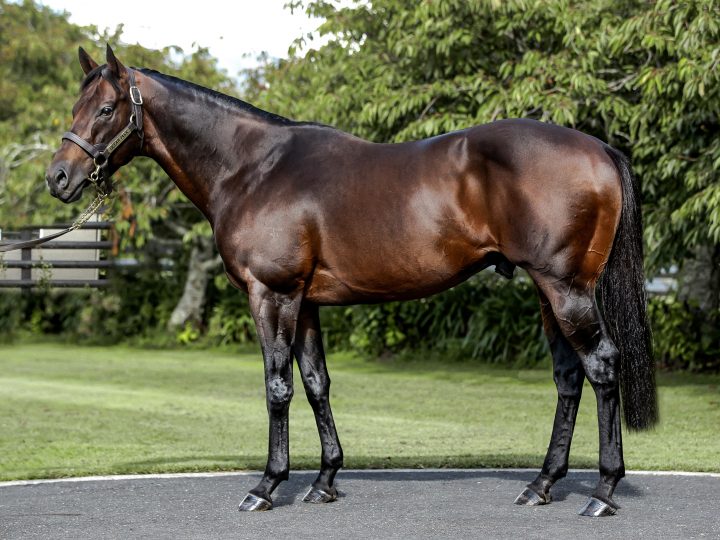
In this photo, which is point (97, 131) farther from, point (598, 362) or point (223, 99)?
point (598, 362)

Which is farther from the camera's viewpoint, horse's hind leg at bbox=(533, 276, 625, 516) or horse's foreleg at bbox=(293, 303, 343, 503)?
horse's foreleg at bbox=(293, 303, 343, 503)

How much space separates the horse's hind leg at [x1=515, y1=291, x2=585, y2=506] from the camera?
666 centimetres

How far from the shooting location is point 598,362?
6.30 metres

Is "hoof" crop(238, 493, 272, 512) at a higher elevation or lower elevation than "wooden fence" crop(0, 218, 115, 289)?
lower

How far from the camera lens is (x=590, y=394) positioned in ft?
48.1

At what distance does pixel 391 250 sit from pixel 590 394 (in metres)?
8.84

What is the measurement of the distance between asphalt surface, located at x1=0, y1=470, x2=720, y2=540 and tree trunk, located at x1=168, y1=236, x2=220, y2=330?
601 inches

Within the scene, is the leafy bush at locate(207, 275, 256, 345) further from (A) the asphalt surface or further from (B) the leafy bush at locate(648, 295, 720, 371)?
(A) the asphalt surface

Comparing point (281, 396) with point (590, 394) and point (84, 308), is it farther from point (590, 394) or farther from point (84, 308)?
point (84, 308)

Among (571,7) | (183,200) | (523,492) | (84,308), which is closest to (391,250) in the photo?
(523,492)

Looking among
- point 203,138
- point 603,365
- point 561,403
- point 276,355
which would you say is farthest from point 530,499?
point 203,138

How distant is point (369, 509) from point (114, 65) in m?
2.93

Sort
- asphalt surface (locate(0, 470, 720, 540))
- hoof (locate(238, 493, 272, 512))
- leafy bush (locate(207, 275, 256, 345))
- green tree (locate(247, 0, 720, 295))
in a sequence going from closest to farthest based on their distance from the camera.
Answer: asphalt surface (locate(0, 470, 720, 540)) < hoof (locate(238, 493, 272, 512)) < green tree (locate(247, 0, 720, 295)) < leafy bush (locate(207, 275, 256, 345))

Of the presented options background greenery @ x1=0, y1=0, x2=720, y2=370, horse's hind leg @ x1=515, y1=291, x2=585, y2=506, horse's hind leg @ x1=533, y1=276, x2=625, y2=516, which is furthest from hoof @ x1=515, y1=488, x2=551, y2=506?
background greenery @ x1=0, y1=0, x2=720, y2=370
